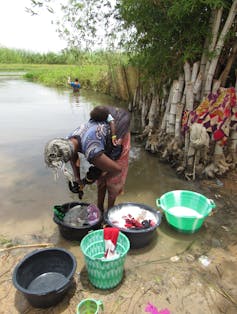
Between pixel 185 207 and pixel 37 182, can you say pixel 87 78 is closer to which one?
pixel 37 182

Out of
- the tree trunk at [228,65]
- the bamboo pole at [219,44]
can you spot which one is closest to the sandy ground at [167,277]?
the bamboo pole at [219,44]

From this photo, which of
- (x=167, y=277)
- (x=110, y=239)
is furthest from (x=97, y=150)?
(x=167, y=277)

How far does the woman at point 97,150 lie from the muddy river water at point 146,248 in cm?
75

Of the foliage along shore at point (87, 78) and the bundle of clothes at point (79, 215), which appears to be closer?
the bundle of clothes at point (79, 215)

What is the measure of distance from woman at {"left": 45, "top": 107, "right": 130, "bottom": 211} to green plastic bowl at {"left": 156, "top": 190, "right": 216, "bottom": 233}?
0.61 meters

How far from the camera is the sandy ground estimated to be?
194 centimetres

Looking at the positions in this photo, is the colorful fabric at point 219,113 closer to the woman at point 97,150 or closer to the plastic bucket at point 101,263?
the woman at point 97,150

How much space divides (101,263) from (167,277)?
661 mm

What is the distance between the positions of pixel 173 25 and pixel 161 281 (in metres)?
3.39

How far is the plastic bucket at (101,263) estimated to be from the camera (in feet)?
6.42

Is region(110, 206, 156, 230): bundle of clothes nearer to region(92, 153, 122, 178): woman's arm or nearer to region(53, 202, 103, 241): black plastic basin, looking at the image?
region(53, 202, 103, 241): black plastic basin

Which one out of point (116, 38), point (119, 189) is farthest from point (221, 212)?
point (116, 38)

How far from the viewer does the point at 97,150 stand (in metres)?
2.20

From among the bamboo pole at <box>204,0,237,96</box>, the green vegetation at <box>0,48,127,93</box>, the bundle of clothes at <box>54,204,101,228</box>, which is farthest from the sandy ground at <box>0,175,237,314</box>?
the green vegetation at <box>0,48,127,93</box>
